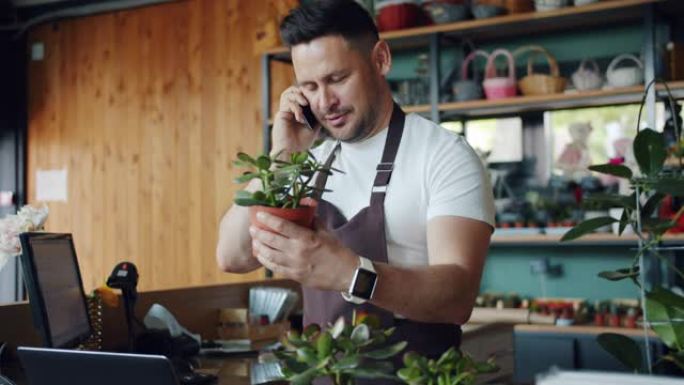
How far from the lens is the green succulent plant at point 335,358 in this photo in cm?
102

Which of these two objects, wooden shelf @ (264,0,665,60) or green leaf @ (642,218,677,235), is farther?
wooden shelf @ (264,0,665,60)

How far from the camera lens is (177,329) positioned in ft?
9.07

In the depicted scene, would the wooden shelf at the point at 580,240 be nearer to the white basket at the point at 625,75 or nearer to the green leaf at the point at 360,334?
the white basket at the point at 625,75

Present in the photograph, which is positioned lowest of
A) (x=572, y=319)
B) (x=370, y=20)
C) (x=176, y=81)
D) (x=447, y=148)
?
(x=572, y=319)

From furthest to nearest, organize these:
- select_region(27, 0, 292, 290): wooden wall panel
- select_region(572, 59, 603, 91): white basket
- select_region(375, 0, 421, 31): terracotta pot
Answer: select_region(27, 0, 292, 290): wooden wall panel, select_region(375, 0, 421, 31): terracotta pot, select_region(572, 59, 603, 91): white basket

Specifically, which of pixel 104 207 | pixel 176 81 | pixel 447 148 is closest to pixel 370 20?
pixel 447 148

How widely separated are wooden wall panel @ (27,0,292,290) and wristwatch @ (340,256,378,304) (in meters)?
4.03

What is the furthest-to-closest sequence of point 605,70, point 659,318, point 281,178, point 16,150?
point 16,150 < point 605,70 < point 659,318 < point 281,178

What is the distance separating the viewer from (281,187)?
1.23 meters

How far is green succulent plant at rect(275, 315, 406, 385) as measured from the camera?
3.34ft

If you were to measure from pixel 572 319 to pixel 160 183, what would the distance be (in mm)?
2943

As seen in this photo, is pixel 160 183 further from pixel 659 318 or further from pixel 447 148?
pixel 659 318

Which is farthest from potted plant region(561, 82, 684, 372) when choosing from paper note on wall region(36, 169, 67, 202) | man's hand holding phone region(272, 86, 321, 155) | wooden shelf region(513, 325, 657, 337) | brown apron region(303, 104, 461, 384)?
paper note on wall region(36, 169, 67, 202)

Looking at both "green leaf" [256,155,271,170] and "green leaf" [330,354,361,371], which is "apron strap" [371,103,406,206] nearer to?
"green leaf" [256,155,271,170]
